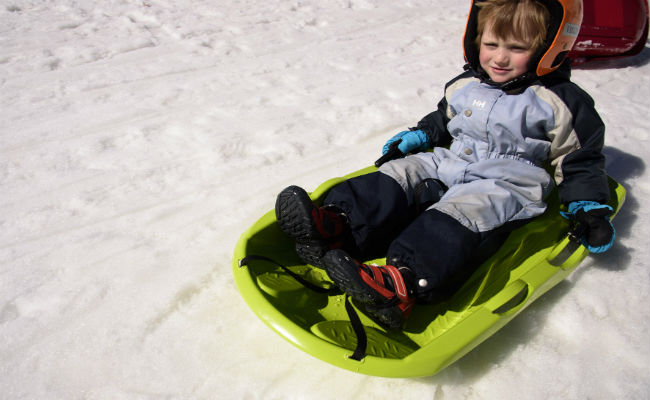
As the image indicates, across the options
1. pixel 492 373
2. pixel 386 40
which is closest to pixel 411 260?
pixel 492 373

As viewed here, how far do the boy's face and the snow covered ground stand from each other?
883mm

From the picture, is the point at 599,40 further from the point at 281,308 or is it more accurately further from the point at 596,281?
the point at 281,308

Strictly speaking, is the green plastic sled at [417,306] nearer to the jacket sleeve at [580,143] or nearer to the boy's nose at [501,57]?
the jacket sleeve at [580,143]

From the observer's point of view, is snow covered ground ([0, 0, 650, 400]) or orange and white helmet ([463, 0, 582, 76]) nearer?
snow covered ground ([0, 0, 650, 400])

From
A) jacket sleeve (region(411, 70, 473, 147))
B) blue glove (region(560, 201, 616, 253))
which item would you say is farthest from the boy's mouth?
blue glove (region(560, 201, 616, 253))

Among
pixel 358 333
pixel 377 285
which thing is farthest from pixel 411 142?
pixel 358 333

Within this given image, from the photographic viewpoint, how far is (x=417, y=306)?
181cm

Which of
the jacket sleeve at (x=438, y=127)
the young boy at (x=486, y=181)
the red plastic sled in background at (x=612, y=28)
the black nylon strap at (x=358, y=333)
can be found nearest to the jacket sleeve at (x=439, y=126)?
the jacket sleeve at (x=438, y=127)

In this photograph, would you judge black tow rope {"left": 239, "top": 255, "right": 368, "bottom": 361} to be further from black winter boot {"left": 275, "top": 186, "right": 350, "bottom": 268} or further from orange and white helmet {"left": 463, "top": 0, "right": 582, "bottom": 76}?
orange and white helmet {"left": 463, "top": 0, "right": 582, "bottom": 76}

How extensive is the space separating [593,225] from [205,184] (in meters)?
1.79

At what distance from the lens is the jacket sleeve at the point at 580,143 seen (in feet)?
6.08

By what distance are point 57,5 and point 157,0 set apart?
867mm

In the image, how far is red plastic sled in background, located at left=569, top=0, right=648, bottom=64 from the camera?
3.53 meters

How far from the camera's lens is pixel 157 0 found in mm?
4707
